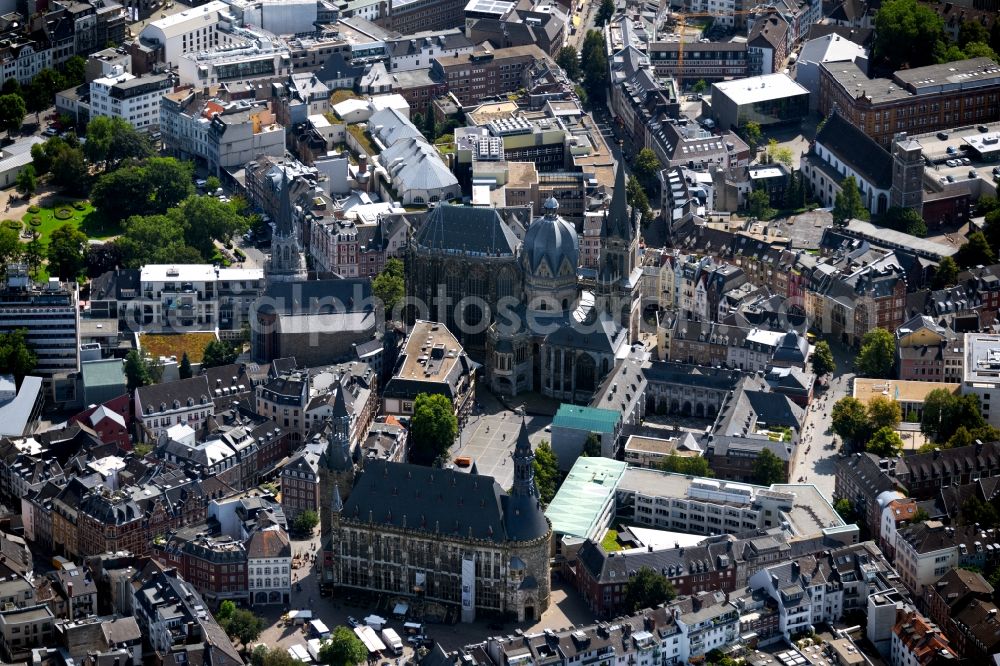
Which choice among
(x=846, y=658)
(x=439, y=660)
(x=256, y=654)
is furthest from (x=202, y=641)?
(x=846, y=658)

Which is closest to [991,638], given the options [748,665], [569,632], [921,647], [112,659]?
[921,647]

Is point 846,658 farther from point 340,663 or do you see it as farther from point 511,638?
point 340,663

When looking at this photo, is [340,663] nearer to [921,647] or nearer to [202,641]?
[202,641]


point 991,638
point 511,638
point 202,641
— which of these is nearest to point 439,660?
point 511,638

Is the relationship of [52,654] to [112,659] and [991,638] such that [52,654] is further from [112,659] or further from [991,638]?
[991,638]

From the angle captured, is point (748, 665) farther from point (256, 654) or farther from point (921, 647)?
point (256, 654)
